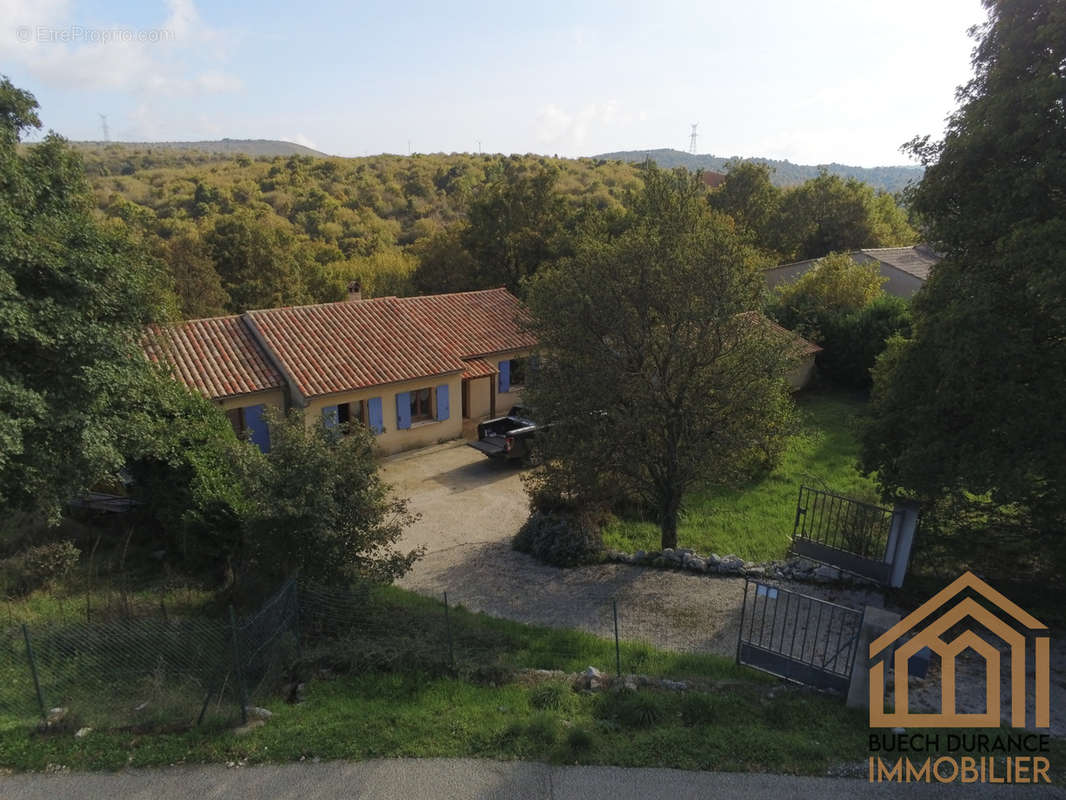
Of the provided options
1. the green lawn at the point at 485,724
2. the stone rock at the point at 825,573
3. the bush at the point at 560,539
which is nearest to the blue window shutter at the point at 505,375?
the bush at the point at 560,539

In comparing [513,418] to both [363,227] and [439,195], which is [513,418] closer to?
[363,227]

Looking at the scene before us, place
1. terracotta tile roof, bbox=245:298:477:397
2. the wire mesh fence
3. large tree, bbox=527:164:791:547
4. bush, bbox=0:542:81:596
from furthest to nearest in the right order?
terracotta tile roof, bbox=245:298:477:397
large tree, bbox=527:164:791:547
bush, bbox=0:542:81:596
the wire mesh fence

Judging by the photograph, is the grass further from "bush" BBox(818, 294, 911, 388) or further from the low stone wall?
"bush" BBox(818, 294, 911, 388)

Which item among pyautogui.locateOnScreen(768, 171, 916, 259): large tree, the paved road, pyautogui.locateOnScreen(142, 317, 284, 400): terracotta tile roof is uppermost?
pyautogui.locateOnScreen(768, 171, 916, 259): large tree

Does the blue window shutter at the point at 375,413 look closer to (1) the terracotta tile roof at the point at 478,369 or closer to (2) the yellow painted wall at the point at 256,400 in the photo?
(2) the yellow painted wall at the point at 256,400

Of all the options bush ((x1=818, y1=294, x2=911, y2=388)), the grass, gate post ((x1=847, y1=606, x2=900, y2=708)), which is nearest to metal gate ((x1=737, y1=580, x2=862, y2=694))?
gate post ((x1=847, y1=606, x2=900, y2=708))

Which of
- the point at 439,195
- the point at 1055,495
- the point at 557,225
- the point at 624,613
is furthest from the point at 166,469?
the point at 439,195
